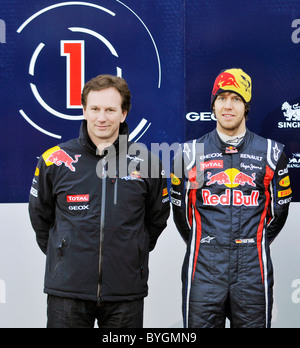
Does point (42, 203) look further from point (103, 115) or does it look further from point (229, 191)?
point (229, 191)

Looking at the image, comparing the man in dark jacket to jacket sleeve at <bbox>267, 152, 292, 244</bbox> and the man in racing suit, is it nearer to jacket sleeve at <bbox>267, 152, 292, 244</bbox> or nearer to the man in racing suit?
the man in racing suit

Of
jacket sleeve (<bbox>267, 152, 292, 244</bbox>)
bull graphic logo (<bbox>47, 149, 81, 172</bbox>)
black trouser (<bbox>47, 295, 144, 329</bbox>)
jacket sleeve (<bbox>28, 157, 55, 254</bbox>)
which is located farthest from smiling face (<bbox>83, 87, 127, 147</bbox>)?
jacket sleeve (<bbox>267, 152, 292, 244</bbox>)

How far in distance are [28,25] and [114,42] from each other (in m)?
0.50

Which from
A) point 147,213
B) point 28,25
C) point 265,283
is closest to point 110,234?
point 147,213

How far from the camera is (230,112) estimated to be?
250cm

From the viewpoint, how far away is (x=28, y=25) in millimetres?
2938

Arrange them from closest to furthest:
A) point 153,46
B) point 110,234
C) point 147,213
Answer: point 110,234 → point 147,213 → point 153,46

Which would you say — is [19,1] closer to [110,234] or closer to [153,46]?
[153,46]

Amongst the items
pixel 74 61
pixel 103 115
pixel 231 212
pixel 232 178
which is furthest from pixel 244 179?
pixel 74 61

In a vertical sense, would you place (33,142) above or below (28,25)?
below

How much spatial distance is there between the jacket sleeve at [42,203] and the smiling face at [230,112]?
2.85ft

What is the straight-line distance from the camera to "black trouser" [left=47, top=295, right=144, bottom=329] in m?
2.16

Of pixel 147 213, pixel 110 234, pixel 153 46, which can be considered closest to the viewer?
pixel 110 234

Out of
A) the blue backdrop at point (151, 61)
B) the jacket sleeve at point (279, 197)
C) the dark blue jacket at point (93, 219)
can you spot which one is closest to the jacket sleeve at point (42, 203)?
the dark blue jacket at point (93, 219)
